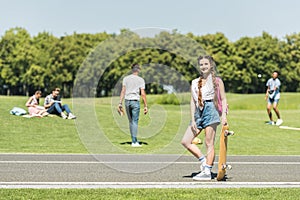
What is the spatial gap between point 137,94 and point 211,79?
6014 mm

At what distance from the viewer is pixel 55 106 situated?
66.6ft

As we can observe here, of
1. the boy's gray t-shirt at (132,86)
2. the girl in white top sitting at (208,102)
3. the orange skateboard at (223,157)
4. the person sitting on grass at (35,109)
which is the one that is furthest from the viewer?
the person sitting on grass at (35,109)

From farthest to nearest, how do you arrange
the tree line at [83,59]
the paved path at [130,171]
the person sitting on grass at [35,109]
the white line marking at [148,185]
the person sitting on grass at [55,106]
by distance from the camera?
the tree line at [83,59] < the person sitting on grass at [55,106] < the person sitting on grass at [35,109] < the paved path at [130,171] < the white line marking at [148,185]

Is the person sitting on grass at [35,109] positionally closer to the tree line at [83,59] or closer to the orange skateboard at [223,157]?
the orange skateboard at [223,157]

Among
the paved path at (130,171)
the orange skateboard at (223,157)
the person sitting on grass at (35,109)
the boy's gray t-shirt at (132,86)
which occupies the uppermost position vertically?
the boy's gray t-shirt at (132,86)

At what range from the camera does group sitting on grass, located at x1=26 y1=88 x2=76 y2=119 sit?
19781mm

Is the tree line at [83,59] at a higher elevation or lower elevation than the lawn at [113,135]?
higher

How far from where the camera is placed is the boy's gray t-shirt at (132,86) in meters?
14.5

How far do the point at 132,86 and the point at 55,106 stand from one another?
655 cm

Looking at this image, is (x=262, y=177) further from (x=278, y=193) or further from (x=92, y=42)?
(x=92, y=42)

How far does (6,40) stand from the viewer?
92.8m

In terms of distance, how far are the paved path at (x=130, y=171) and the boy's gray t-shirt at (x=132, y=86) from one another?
218 cm

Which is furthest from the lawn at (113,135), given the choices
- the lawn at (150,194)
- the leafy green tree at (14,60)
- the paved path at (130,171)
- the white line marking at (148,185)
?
the leafy green tree at (14,60)

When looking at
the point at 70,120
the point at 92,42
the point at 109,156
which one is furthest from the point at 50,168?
the point at 92,42
